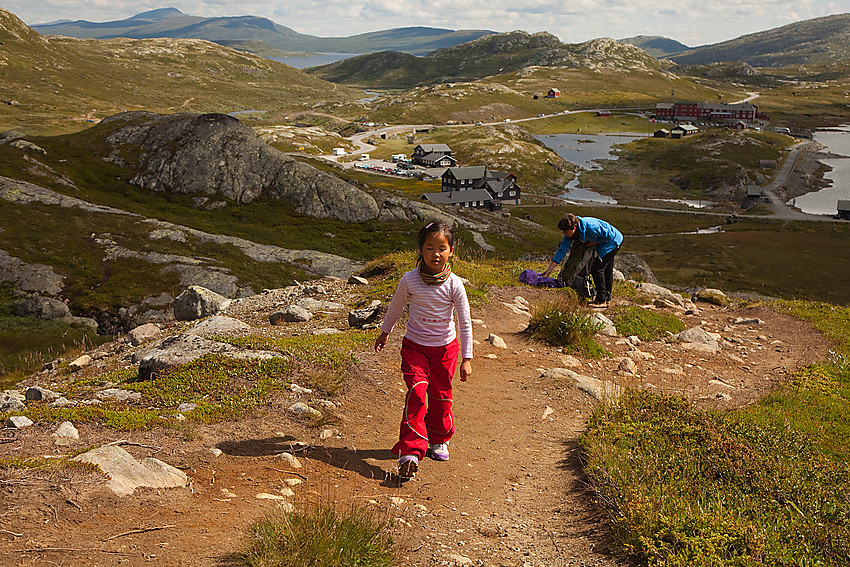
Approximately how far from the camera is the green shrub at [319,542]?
4570 mm

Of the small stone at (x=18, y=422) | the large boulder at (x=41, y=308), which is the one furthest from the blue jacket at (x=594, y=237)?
the large boulder at (x=41, y=308)

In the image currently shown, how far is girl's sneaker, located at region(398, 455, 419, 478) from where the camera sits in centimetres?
693

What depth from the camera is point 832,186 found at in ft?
442

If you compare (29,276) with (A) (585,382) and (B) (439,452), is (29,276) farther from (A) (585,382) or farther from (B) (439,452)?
(B) (439,452)

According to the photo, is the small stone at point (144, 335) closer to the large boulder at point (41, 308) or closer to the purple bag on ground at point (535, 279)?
the purple bag on ground at point (535, 279)

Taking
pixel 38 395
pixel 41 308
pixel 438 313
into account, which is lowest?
pixel 41 308

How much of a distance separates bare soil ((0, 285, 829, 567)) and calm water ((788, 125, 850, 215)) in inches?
4914

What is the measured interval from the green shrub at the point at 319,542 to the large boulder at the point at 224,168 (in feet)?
207

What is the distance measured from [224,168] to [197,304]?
166 ft

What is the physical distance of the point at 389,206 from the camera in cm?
7100

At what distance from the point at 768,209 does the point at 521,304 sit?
386 ft

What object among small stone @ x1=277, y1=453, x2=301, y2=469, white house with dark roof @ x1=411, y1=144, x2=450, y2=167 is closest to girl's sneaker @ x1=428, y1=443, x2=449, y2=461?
small stone @ x1=277, y1=453, x2=301, y2=469

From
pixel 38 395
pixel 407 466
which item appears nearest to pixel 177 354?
pixel 38 395

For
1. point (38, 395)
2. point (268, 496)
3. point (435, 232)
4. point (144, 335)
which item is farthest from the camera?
point (144, 335)
